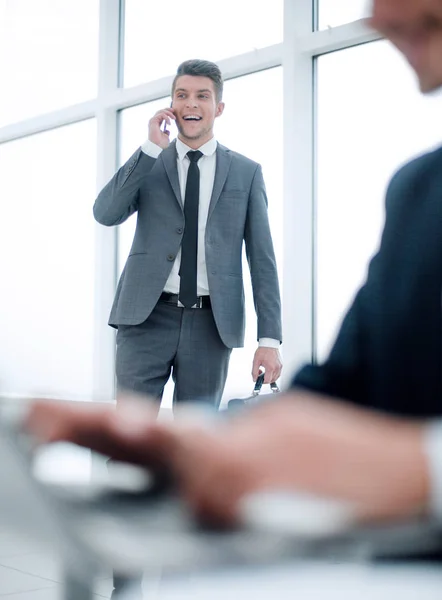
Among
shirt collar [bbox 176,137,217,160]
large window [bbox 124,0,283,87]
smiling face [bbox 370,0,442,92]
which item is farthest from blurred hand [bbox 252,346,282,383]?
large window [bbox 124,0,283,87]

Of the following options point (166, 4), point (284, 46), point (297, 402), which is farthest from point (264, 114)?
point (297, 402)

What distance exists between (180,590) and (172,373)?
1.73m

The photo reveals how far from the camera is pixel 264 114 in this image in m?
3.43

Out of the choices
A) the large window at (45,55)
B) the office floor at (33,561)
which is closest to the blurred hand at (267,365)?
the office floor at (33,561)

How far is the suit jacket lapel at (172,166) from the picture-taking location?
1910 millimetres

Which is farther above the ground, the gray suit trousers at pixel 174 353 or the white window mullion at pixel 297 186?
the white window mullion at pixel 297 186

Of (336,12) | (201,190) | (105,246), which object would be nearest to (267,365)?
(201,190)

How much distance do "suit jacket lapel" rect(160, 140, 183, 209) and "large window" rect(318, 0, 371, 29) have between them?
1.45m

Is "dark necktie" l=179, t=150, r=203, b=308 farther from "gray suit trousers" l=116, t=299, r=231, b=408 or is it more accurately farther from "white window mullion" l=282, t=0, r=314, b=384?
"white window mullion" l=282, t=0, r=314, b=384

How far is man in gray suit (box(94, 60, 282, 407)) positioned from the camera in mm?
1816

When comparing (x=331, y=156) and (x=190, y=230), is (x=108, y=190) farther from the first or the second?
(x=331, y=156)

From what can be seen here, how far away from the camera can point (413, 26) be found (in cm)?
35

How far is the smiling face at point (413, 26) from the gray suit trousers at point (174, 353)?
144cm

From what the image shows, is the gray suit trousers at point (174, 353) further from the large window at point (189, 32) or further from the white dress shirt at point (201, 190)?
the large window at point (189, 32)
